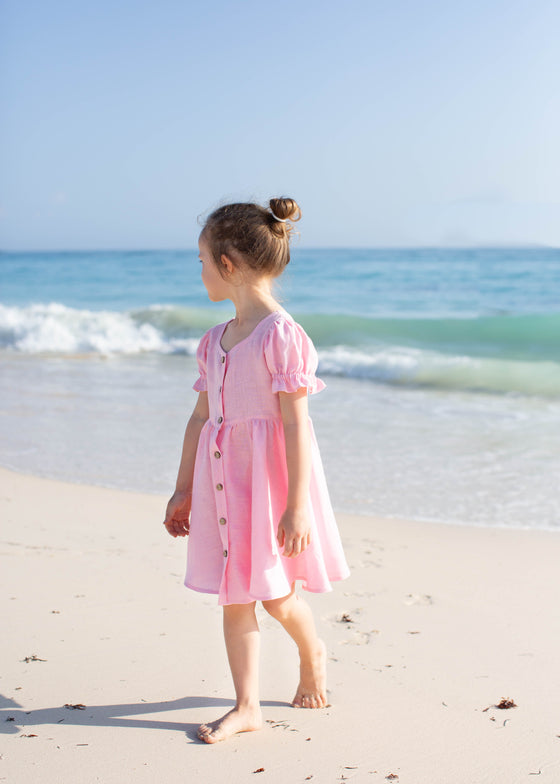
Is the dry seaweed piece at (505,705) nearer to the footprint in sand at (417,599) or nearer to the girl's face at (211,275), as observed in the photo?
the footprint in sand at (417,599)

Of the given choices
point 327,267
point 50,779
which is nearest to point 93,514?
point 50,779

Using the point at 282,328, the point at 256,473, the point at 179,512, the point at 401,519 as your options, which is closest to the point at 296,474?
the point at 256,473

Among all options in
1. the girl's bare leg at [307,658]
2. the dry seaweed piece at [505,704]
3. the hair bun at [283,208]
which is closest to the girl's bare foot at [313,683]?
the girl's bare leg at [307,658]

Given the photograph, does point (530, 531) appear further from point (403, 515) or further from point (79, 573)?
point (79, 573)

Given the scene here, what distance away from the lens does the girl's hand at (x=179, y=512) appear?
7.24ft

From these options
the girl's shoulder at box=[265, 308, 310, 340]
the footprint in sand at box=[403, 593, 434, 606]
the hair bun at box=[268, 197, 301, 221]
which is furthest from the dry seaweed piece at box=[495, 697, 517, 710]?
the hair bun at box=[268, 197, 301, 221]


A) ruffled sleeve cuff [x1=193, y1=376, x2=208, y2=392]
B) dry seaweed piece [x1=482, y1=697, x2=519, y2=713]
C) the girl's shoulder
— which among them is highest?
the girl's shoulder

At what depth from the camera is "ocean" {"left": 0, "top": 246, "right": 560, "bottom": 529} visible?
15.4 ft

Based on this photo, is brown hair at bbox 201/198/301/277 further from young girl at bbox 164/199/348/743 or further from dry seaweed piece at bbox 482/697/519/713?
dry seaweed piece at bbox 482/697/519/713

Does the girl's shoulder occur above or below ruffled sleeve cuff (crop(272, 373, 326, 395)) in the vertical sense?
above

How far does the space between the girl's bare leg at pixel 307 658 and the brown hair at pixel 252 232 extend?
846mm

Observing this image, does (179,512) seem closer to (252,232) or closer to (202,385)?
(202,385)

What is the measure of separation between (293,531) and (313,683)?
483 mm

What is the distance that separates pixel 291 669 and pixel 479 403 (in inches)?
223
